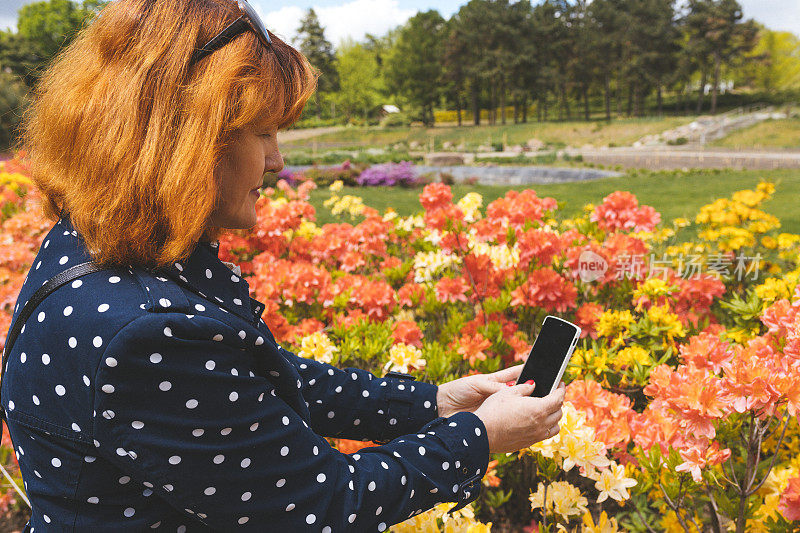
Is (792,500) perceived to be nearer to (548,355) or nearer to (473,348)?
(548,355)

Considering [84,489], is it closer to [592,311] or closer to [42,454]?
[42,454]

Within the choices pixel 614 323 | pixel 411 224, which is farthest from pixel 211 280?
pixel 411 224

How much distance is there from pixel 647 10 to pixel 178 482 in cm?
3997

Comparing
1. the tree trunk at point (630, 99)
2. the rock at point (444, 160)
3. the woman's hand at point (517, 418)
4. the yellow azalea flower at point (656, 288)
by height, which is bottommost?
the yellow azalea flower at point (656, 288)

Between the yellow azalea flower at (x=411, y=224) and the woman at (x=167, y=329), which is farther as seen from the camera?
the yellow azalea flower at (x=411, y=224)

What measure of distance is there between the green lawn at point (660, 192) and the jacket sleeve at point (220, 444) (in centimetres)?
720

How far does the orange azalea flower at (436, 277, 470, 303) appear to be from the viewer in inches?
102

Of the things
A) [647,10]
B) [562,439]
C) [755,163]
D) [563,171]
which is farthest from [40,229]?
[647,10]

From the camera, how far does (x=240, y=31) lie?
878 mm

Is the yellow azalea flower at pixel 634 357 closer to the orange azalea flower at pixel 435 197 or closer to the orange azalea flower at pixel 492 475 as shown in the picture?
the orange azalea flower at pixel 492 475

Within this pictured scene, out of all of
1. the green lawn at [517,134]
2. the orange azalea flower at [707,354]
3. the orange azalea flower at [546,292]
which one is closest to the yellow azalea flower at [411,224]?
the orange azalea flower at [546,292]

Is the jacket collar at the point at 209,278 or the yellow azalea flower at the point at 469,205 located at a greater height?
the jacket collar at the point at 209,278

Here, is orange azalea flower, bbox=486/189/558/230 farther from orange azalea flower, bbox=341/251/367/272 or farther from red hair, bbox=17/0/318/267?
red hair, bbox=17/0/318/267

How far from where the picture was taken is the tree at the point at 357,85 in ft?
155
